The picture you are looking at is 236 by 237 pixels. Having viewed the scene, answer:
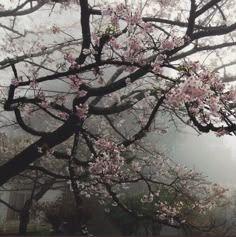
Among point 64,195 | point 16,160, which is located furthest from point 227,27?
point 64,195

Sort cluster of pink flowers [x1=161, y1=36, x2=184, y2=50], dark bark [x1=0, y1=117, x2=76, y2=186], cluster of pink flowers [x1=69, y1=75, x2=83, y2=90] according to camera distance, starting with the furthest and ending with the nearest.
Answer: dark bark [x1=0, y1=117, x2=76, y2=186] < cluster of pink flowers [x1=69, y1=75, x2=83, y2=90] < cluster of pink flowers [x1=161, y1=36, x2=184, y2=50]

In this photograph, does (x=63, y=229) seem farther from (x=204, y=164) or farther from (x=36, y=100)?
(x=204, y=164)

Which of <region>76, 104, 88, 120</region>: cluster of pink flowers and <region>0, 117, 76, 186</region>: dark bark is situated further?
<region>0, 117, 76, 186</region>: dark bark

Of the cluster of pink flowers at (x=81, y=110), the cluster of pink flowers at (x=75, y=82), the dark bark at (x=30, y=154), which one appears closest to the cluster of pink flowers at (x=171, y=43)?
the cluster of pink flowers at (x=75, y=82)

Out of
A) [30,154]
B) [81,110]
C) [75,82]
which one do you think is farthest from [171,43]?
[30,154]

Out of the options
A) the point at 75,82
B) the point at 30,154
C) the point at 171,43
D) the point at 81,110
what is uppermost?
the point at 171,43

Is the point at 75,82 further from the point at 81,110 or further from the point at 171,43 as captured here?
the point at 171,43

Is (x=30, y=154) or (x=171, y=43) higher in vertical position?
(x=171, y=43)

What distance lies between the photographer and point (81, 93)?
4.33 metres

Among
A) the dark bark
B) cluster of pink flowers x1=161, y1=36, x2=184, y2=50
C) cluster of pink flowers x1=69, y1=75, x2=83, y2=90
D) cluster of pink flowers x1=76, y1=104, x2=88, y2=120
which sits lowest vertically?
the dark bark

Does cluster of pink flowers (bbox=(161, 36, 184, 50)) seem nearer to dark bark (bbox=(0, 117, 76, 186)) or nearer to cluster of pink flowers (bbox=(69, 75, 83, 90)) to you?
cluster of pink flowers (bbox=(69, 75, 83, 90))

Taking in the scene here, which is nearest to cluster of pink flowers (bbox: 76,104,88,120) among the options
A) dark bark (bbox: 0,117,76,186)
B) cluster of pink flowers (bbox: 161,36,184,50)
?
dark bark (bbox: 0,117,76,186)

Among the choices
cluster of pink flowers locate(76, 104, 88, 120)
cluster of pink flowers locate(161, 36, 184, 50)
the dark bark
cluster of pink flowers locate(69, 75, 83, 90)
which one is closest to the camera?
cluster of pink flowers locate(161, 36, 184, 50)

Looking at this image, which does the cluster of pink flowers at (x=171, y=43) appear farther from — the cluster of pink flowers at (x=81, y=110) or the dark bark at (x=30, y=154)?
the dark bark at (x=30, y=154)
